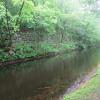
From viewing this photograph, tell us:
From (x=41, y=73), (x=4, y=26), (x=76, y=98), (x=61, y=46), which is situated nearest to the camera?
(x=76, y=98)

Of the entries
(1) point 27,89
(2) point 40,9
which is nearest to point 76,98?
(1) point 27,89

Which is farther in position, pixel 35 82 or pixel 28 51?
pixel 28 51

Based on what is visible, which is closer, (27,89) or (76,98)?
(76,98)

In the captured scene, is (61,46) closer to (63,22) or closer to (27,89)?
(63,22)

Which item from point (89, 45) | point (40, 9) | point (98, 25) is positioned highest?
point (40, 9)

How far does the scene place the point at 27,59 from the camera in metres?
32.4

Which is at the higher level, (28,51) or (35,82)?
(35,82)

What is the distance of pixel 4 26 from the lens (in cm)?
3225

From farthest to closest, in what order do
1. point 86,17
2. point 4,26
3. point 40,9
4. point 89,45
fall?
point 89,45 → point 86,17 → point 40,9 → point 4,26

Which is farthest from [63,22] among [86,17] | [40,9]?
[40,9]

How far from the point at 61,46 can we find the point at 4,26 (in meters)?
15.5

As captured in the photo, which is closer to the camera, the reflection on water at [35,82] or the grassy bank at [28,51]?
the reflection on water at [35,82]

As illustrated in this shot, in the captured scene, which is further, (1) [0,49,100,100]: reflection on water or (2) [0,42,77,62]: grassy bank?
(2) [0,42,77,62]: grassy bank

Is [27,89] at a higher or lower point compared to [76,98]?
lower
